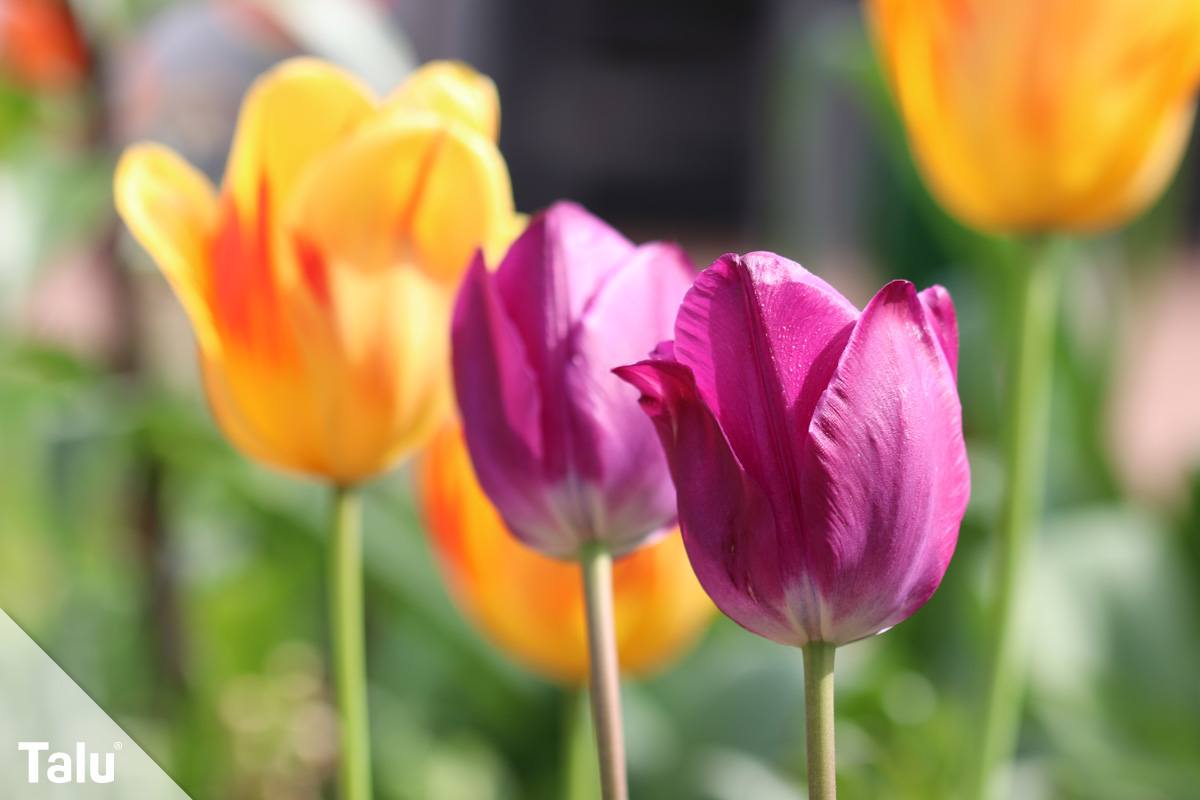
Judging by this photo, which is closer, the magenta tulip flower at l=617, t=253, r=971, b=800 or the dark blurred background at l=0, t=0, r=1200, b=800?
the magenta tulip flower at l=617, t=253, r=971, b=800

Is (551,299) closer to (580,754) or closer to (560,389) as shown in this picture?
(560,389)

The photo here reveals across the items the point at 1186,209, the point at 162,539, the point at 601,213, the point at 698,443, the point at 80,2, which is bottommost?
the point at 698,443

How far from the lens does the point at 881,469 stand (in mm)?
217

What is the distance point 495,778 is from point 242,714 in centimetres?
16

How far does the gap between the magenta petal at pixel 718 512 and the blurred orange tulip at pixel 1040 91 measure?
0.63 ft

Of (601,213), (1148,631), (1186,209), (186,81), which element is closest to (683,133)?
(601,213)

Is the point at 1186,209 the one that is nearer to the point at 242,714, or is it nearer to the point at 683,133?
the point at 683,133

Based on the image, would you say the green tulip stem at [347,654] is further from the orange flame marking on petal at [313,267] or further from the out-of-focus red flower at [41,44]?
the out-of-focus red flower at [41,44]

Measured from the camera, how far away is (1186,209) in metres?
4.57

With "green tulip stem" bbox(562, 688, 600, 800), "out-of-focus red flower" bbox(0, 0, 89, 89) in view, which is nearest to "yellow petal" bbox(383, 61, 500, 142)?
"green tulip stem" bbox(562, 688, 600, 800)

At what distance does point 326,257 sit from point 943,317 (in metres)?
0.14

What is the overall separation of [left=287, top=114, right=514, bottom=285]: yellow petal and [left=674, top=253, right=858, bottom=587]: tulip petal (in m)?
0.10

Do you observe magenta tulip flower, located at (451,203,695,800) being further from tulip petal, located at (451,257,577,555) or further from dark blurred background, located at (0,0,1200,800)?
dark blurred background, located at (0,0,1200,800)

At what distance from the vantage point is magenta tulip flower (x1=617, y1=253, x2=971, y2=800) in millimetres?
212
